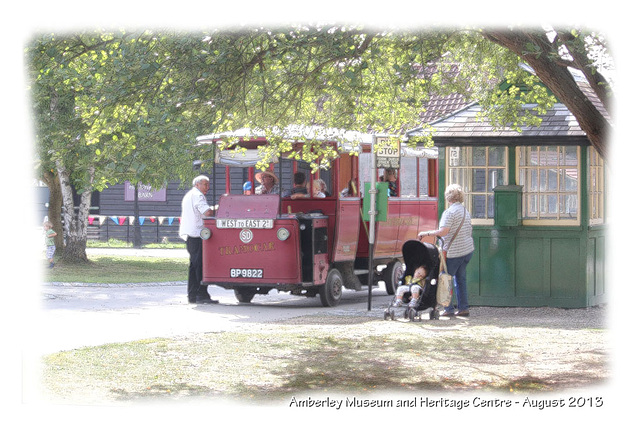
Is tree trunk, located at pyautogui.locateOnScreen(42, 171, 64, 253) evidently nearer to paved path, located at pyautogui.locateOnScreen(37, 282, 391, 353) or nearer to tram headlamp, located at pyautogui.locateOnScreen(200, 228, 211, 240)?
paved path, located at pyautogui.locateOnScreen(37, 282, 391, 353)

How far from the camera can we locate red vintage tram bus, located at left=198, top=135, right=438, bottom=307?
15094 millimetres

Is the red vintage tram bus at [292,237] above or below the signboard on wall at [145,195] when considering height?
below

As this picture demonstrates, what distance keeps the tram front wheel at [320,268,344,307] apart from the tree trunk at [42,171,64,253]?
1120cm

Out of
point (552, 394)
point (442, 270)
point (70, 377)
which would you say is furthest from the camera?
point (442, 270)

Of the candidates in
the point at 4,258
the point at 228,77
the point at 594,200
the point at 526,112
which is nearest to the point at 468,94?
the point at 526,112

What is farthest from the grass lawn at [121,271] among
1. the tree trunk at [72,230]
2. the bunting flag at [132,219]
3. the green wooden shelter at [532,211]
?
the bunting flag at [132,219]

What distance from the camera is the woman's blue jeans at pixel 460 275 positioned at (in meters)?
13.5

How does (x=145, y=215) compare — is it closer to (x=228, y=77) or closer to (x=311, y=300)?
(x=311, y=300)

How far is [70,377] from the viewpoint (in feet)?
28.5

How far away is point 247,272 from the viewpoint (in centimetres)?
1530

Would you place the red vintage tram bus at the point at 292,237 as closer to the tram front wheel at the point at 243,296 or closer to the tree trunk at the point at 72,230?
the tram front wheel at the point at 243,296

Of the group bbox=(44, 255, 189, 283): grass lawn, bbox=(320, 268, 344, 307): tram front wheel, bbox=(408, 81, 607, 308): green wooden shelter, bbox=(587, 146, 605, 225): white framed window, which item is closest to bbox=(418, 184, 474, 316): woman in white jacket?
bbox=(408, 81, 607, 308): green wooden shelter

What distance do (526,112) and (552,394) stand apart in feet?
24.2

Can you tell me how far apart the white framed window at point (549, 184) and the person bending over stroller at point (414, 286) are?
2239mm
